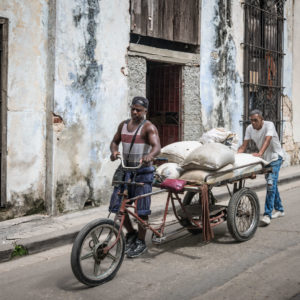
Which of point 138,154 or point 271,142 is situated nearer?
point 138,154

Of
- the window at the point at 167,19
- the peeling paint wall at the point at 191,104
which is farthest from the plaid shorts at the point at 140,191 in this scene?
the peeling paint wall at the point at 191,104

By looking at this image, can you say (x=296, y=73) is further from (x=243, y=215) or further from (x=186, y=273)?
(x=186, y=273)

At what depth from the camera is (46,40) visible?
277 inches

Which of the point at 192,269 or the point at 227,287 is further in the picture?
the point at 192,269

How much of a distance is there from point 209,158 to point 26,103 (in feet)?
9.61

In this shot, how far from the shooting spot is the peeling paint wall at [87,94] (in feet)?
23.5

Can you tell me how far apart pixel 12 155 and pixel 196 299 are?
147 inches

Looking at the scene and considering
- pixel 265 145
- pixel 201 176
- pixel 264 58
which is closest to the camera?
pixel 201 176

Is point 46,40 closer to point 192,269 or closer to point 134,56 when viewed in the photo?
point 134,56

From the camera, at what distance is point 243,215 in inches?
230

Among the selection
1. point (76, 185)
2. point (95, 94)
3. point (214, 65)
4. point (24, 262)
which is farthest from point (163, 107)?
point (24, 262)

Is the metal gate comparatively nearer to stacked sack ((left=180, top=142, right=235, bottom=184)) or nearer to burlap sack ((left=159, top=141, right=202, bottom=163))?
burlap sack ((left=159, top=141, right=202, bottom=163))

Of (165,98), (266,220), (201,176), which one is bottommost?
(266,220)

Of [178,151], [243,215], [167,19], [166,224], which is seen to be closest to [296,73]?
[167,19]
